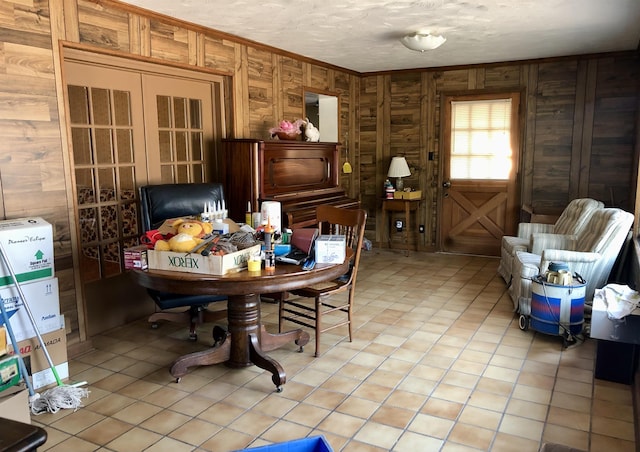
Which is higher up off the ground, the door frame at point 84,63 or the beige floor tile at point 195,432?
the door frame at point 84,63

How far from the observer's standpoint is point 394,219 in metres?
7.03

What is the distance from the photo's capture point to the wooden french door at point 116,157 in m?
3.61

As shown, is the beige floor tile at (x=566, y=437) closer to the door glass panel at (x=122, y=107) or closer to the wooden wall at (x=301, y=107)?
the wooden wall at (x=301, y=107)

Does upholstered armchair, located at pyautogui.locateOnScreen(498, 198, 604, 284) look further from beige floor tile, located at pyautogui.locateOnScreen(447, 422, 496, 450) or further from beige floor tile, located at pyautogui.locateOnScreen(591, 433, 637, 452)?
beige floor tile, located at pyautogui.locateOnScreen(447, 422, 496, 450)

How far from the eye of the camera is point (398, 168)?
663cm

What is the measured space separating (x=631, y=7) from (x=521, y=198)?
9.04 ft

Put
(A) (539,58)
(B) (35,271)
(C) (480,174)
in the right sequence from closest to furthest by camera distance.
→ (B) (35,271), (A) (539,58), (C) (480,174)

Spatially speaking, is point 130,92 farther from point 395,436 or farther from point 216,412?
point 395,436

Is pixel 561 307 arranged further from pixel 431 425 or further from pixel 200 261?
pixel 200 261

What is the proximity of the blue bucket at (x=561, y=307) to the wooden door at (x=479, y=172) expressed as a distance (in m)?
2.94

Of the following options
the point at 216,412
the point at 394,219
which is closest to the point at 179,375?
the point at 216,412

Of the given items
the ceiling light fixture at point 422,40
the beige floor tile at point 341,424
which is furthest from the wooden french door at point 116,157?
→ the beige floor tile at point 341,424

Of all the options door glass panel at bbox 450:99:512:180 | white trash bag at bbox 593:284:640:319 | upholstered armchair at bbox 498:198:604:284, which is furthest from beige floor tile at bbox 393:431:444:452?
door glass panel at bbox 450:99:512:180

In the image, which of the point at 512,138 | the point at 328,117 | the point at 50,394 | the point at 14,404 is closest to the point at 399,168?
the point at 328,117
